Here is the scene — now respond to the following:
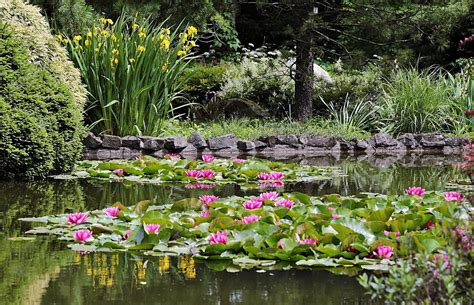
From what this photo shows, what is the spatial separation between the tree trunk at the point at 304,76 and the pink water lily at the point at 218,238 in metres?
8.70

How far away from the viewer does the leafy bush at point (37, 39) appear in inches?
308

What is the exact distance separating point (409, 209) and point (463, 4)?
1064 centimetres

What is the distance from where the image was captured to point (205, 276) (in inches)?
144

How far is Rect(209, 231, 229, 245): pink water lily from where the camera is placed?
13.1 feet

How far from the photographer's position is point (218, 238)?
4.02 m

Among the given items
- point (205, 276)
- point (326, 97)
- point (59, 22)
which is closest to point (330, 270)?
point (205, 276)

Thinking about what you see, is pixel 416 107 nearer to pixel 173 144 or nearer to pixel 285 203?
pixel 173 144

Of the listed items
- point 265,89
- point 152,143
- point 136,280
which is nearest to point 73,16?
point 152,143

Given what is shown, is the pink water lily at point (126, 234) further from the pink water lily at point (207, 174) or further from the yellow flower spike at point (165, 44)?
the yellow flower spike at point (165, 44)

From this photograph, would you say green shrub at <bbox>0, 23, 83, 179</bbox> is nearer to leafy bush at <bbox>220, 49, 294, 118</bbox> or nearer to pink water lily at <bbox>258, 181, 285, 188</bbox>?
pink water lily at <bbox>258, 181, 285, 188</bbox>

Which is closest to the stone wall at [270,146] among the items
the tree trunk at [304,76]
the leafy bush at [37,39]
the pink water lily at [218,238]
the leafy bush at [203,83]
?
the tree trunk at [304,76]

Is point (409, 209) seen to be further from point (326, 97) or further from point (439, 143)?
point (326, 97)

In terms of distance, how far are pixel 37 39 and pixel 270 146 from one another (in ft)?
16.4

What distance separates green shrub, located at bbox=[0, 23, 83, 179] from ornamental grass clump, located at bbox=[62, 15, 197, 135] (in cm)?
288
